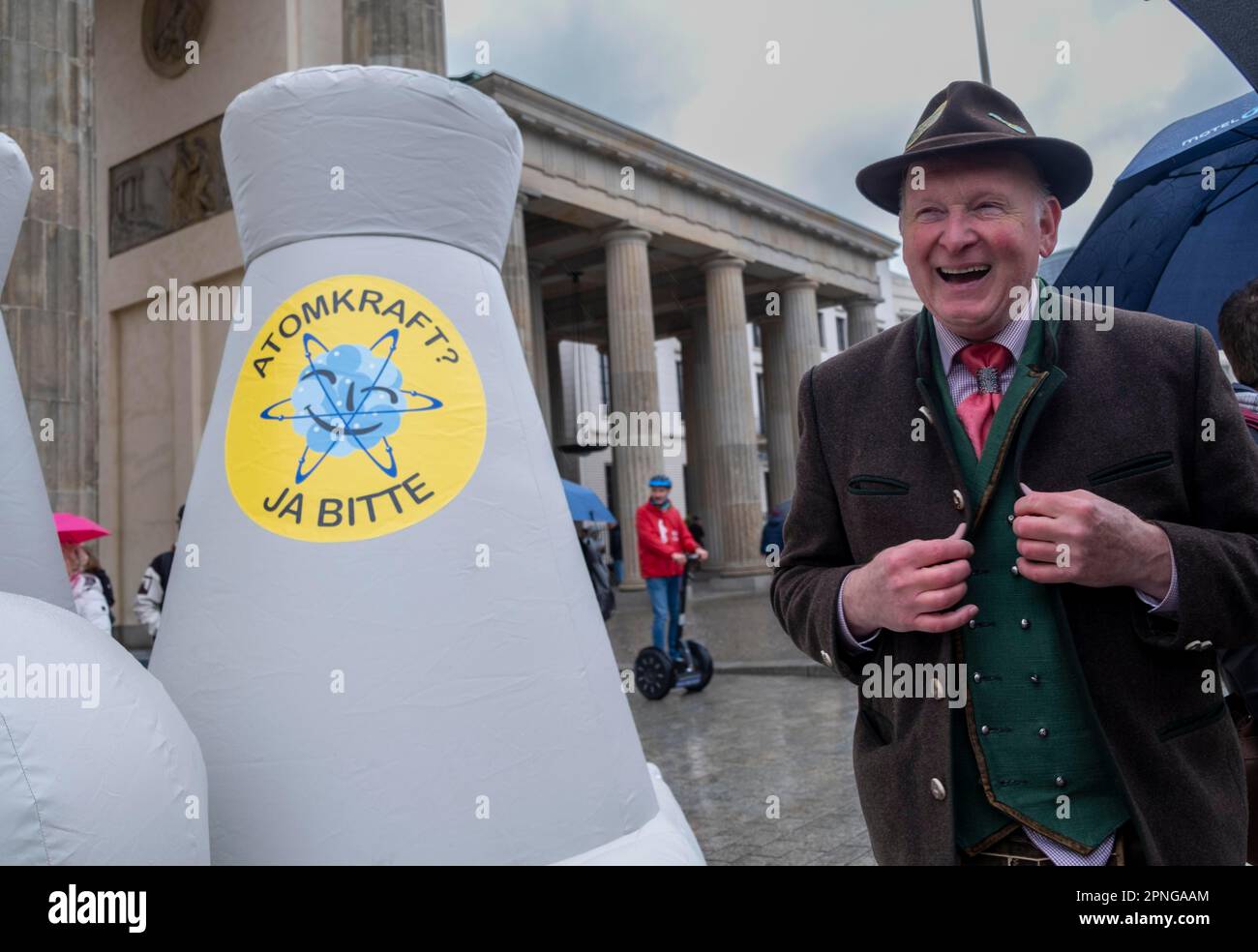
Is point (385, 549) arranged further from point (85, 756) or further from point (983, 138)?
point (983, 138)

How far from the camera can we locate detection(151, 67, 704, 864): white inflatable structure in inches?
82.1

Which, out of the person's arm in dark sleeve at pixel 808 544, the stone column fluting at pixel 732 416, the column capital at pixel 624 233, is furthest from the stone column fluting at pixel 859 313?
the person's arm in dark sleeve at pixel 808 544

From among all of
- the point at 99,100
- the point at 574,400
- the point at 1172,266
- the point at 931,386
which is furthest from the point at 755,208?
the point at 931,386

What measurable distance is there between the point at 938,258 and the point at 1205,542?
515 millimetres

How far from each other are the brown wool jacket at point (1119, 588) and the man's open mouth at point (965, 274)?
12cm

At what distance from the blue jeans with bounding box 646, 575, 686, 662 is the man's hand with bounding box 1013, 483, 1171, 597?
280 inches

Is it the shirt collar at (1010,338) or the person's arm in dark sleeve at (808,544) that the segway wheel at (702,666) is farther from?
the shirt collar at (1010,338)

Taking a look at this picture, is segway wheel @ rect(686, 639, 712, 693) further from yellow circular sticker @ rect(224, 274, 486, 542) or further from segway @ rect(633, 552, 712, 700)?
yellow circular sticker @ rect(224, 274, 486, 542)

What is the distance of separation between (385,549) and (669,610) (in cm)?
643

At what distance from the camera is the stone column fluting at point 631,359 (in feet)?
76.6
